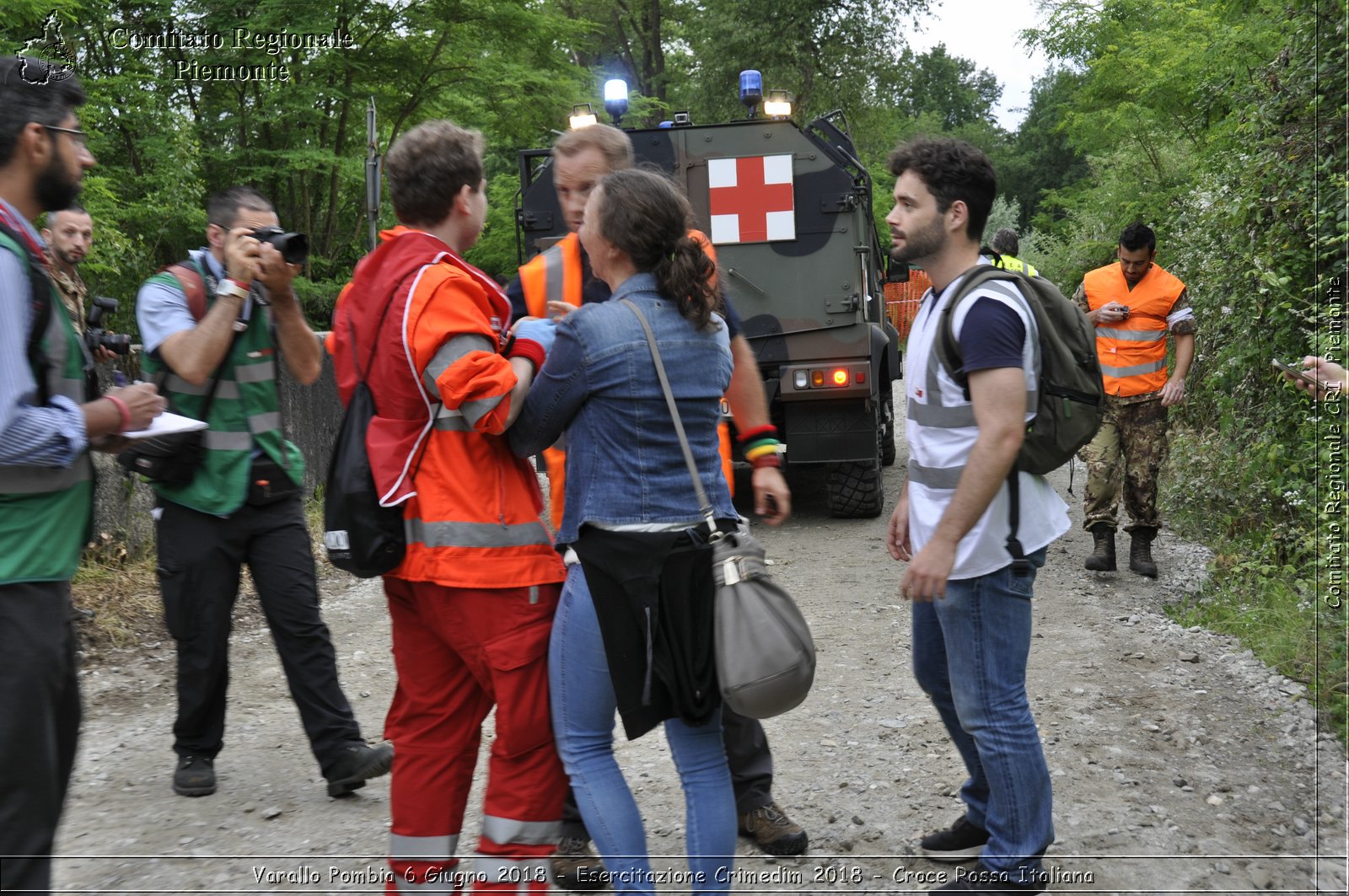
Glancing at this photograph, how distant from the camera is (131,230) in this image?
1169 cm

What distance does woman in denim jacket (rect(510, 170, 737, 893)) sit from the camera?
8.89 ft

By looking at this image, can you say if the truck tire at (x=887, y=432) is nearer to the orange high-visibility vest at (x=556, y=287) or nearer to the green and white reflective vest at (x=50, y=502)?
the orange high-visibility vest at (x=556, y=287)

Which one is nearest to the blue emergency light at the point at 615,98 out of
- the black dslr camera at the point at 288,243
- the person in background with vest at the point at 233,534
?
the person in background with vest at the point at 233,534

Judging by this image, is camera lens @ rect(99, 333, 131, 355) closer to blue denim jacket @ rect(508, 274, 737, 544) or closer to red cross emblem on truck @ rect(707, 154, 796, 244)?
blue denim jacket @ rect(508, 274, 737, 544)

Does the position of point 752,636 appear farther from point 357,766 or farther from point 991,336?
point 357,766

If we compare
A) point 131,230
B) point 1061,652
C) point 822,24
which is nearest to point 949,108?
point 822,24

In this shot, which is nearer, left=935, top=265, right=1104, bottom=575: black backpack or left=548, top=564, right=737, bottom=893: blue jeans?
left=548, top=564, right=737, bottom=893: blue jeans

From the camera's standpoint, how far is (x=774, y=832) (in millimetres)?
3609

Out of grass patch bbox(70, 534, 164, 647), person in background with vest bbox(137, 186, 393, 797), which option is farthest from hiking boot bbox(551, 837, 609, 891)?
grass patch bbox(70, 534, 164, 647)

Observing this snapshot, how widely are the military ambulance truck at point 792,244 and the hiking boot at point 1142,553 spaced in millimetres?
2072

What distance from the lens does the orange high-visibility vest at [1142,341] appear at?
704 cm

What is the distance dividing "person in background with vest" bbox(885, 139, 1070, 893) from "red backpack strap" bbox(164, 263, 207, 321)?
2.27 m

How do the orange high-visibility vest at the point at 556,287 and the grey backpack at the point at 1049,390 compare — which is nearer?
the grey backpack at the point at 1049,390

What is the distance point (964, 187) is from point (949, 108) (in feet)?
257
